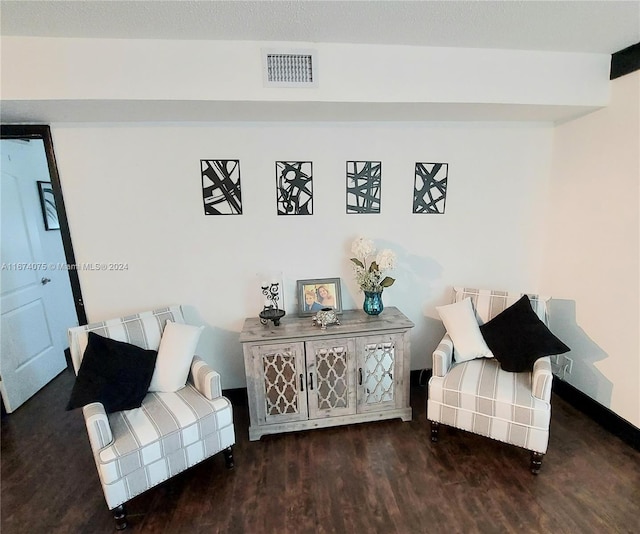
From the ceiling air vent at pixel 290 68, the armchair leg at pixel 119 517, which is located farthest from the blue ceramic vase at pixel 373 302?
the armchair leg at pixel 119 517

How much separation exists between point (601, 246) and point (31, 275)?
14.5 ft

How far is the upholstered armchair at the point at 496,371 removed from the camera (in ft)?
6.28

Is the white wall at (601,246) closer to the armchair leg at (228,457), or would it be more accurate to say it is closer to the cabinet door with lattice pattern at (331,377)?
the cabinet door with lattice pattern at (331,377)

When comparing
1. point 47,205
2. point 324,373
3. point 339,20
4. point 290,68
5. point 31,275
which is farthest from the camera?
point 47,205

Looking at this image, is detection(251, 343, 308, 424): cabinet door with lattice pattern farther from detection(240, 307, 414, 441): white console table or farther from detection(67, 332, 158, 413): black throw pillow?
detection(67, 332, 158, 413): black throw pillow

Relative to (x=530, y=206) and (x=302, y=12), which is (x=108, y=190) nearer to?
(x=302, y=12)

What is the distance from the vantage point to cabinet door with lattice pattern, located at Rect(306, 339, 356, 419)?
2.26m

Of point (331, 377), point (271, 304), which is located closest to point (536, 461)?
point (331, 377)

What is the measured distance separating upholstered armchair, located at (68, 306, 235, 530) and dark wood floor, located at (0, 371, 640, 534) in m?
0.21

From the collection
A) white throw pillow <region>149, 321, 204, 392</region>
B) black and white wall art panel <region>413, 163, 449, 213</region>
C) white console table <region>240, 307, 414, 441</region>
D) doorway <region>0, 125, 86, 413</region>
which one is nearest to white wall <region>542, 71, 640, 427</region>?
black and white wall art panel <region>413, 163, 449, 213</region>

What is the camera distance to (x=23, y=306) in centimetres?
276

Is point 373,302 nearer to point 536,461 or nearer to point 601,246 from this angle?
point 536,461

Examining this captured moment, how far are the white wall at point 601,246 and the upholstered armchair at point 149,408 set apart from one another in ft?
A: 8.23

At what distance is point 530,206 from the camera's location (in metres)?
2.71
